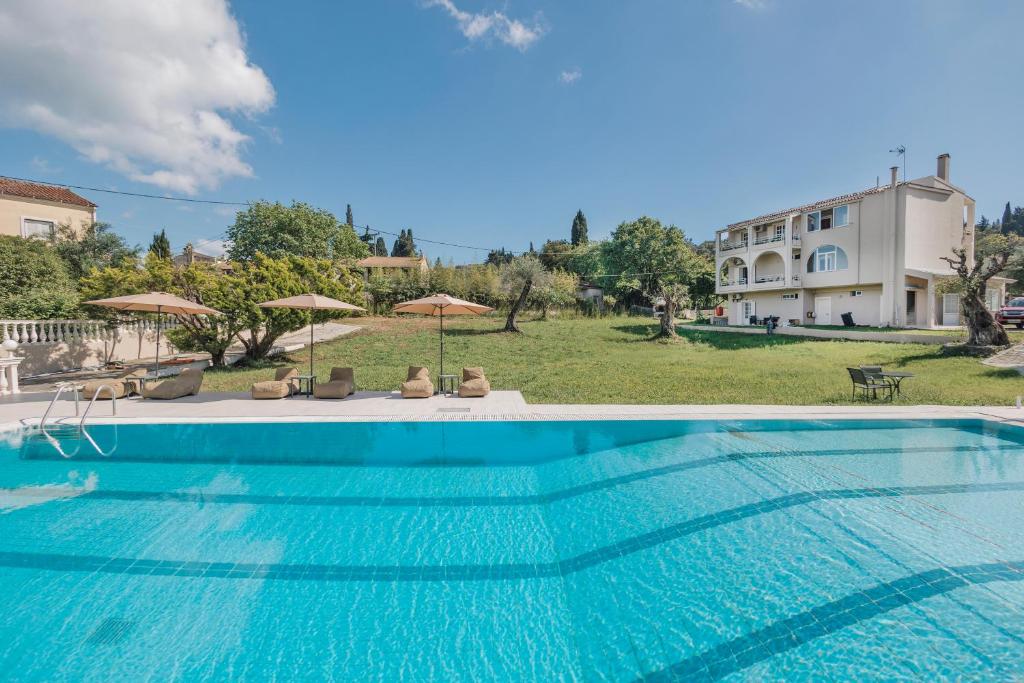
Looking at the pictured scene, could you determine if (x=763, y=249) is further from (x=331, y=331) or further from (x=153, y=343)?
(x=153, y=343)

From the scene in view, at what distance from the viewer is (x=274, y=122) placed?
18891 millimetres

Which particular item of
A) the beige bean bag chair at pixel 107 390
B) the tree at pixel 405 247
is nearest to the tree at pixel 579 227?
the tree at pixel 405 247

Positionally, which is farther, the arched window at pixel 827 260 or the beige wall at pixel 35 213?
the arched window at pixel 827 260

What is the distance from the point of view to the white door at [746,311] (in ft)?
112

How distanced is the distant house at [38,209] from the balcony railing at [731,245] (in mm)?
46555

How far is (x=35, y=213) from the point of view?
28375 millimetres

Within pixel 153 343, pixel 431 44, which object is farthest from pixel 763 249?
pixel 153 343

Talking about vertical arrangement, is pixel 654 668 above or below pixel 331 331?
below

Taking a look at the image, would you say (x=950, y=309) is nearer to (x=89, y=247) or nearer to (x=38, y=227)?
(x=89, y=247)

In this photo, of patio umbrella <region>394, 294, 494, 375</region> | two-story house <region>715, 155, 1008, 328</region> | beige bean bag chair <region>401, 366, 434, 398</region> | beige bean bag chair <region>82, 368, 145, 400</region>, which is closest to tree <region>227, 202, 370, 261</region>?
beige bean bag chair <region>82, 368, 145, 400</region>

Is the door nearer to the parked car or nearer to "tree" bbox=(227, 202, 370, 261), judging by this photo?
the parked car

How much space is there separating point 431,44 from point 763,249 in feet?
88.3

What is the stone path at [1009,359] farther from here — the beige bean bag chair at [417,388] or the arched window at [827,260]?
the beige bean bag chair at [417,388]

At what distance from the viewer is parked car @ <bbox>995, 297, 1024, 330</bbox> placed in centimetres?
2233
